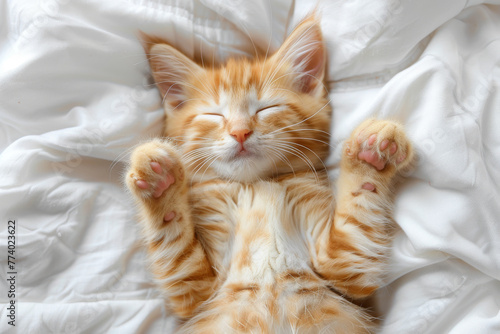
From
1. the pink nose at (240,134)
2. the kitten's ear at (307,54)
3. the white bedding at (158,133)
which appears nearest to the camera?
the white bedding at (158,133)

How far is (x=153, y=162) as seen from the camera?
91cm

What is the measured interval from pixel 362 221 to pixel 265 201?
25 centimetres

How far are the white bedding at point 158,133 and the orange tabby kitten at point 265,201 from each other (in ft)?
0.21

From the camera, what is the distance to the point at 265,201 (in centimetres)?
103

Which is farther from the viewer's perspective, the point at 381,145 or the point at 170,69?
the point at 170,69

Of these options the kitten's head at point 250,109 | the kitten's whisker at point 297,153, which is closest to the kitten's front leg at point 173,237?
the kitten's head at point 250,109

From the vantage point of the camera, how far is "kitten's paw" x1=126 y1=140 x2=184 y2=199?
90 cm

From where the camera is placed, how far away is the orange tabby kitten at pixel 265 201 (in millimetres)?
936

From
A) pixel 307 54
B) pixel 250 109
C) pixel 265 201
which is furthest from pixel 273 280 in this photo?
pixel 307 54

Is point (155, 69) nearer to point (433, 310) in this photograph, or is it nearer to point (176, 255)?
point (176, 255)

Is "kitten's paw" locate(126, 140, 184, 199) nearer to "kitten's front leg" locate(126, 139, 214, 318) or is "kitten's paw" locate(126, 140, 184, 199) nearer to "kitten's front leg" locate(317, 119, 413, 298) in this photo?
"kitten's front leg" locate(126, 139, 214, 318)

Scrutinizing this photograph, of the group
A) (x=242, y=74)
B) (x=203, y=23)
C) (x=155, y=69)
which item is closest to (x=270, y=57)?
(x=242, y=74)

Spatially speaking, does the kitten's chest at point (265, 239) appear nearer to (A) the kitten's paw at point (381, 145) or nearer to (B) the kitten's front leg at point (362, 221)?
(B) the kitten's front leg at point (362, 221)

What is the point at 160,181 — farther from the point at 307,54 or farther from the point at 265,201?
the point at 307,54
